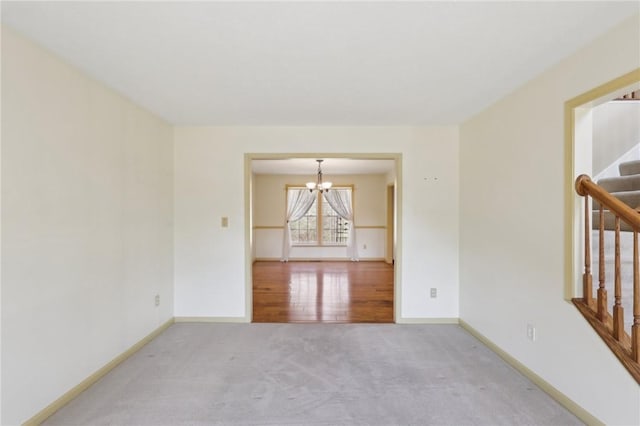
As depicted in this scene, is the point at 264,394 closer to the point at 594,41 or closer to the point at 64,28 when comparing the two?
the point at 64,28

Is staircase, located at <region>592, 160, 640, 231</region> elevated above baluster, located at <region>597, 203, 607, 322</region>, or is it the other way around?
staircase, located at <region>592, 160, 640, 231</region>

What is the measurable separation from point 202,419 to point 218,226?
212cm

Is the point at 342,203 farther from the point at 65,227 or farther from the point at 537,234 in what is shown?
the point at 65,227

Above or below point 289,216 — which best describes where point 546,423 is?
below

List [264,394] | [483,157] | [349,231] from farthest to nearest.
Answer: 1. [349,231]
2. [483,157]
3. [264,394]

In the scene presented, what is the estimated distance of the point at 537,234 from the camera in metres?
2.36

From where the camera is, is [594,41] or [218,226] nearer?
[594,41]

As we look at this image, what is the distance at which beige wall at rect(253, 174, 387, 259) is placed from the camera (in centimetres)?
848

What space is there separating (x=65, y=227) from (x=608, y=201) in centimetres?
339

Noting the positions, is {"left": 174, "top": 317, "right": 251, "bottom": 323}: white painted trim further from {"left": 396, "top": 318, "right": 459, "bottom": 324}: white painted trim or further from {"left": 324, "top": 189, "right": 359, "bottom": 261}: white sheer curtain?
{"left": 324, "top": 189, "right": 359, "bottom": 261}: white sheer curtain

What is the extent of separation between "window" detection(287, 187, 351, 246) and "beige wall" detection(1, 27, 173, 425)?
18.4ft

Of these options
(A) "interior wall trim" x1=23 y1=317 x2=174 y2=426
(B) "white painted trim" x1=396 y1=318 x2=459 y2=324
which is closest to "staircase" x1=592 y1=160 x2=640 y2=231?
(B) "white painted trim" x1=396 y1=318 x2=459 y2=324

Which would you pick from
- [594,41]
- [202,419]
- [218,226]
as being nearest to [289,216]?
[218,226]

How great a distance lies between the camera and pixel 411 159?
12.0 ft
